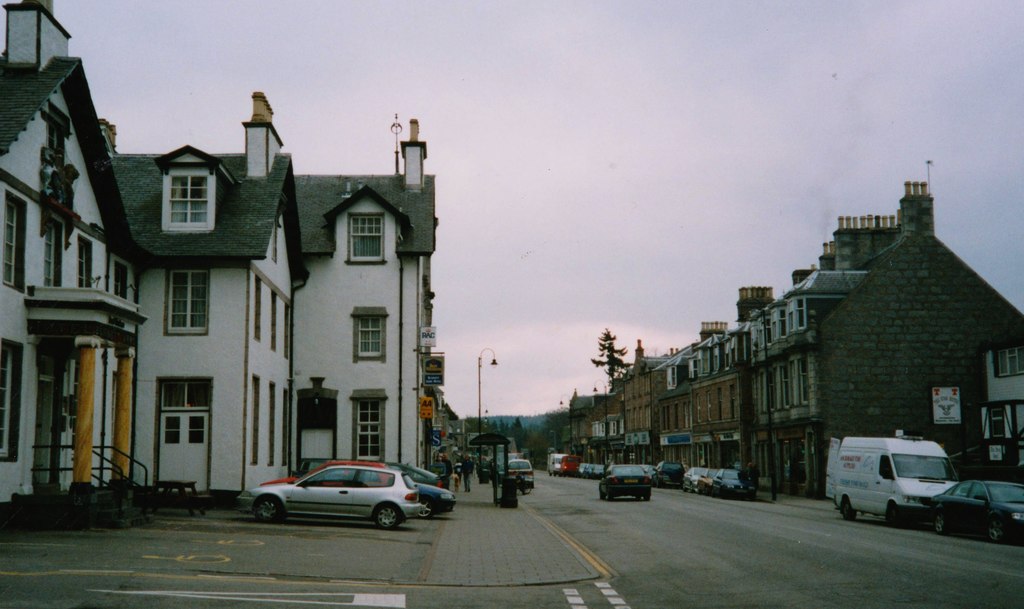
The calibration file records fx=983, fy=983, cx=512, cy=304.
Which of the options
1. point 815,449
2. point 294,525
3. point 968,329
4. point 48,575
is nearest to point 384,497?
point 294,525

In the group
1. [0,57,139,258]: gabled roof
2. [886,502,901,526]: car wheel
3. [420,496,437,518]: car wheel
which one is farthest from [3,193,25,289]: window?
[886,502,901,526]: car wheel

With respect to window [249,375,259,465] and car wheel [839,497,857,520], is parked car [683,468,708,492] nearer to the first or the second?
car wheel [839,497,857,520]

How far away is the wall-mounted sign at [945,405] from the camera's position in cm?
3741

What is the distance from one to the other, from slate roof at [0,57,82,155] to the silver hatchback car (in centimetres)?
986

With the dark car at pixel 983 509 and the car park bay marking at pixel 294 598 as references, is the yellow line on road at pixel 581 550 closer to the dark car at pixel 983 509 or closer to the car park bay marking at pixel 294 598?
the car park bay marking at pixel 294 598

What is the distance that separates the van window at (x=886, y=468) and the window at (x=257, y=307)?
743 inches

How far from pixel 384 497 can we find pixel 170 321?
881cm

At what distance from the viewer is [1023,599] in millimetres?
12414

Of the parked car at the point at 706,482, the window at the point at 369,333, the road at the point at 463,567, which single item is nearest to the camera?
the road at the point at 463,567

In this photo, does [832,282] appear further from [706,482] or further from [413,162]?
[413,162]

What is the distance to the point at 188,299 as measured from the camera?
1093 inches

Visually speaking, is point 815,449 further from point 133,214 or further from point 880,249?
point 133,214

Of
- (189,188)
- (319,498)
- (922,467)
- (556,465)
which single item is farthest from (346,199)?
(556,465)

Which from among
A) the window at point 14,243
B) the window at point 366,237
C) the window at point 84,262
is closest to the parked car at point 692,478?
the window at point 366,237
